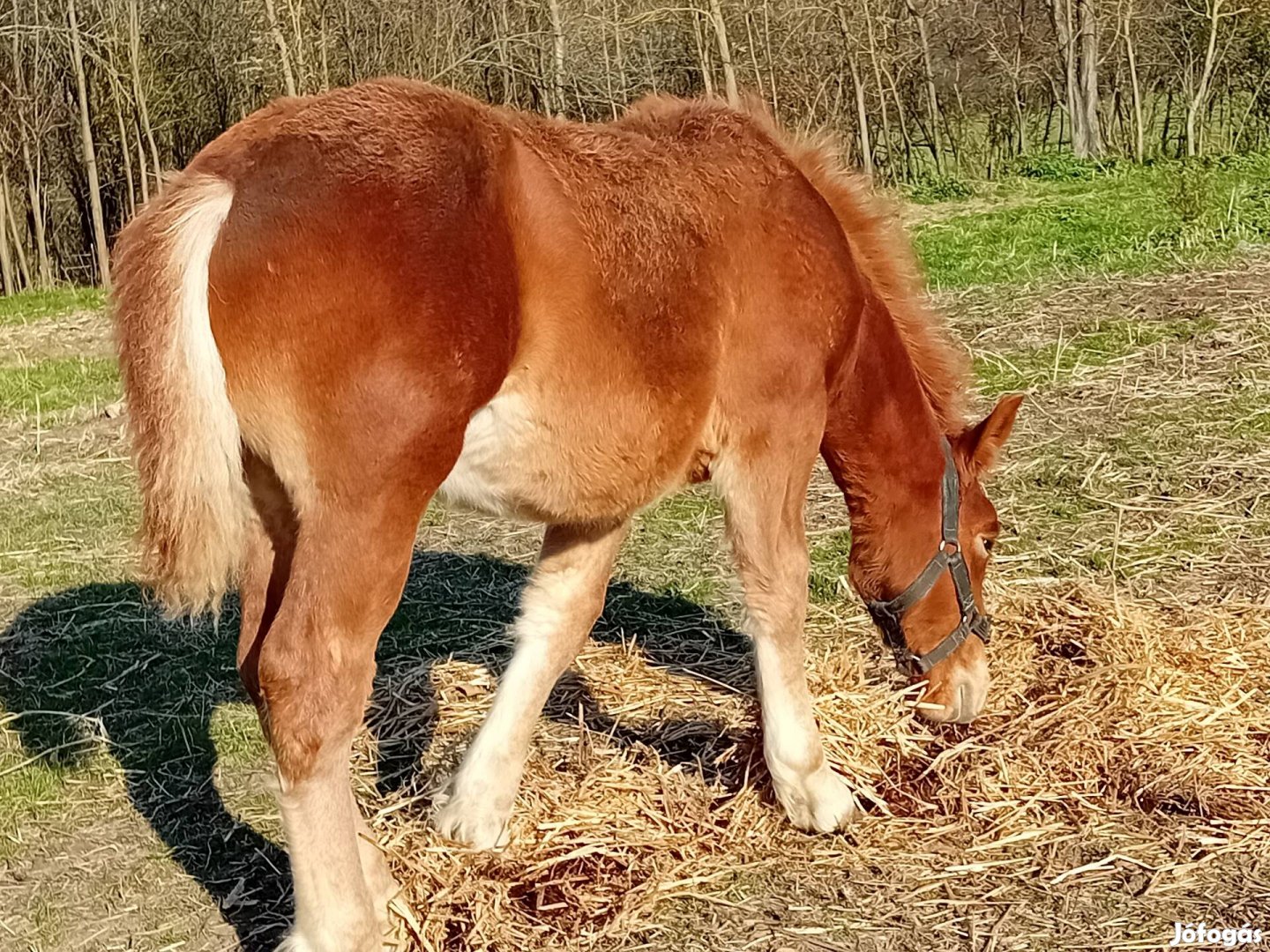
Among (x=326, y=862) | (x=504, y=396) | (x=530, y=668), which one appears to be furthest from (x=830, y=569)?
(x=326, y=862)

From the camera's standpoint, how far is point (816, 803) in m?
3.50

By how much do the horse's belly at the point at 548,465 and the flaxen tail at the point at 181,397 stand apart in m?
0.50

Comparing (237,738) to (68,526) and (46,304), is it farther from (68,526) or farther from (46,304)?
(46,304)

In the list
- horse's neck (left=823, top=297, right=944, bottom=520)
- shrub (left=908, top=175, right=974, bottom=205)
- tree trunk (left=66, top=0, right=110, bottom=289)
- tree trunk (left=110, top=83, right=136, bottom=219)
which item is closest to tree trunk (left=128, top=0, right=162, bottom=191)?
tree trunk (left=110, top=83, right=136, bottom=219)

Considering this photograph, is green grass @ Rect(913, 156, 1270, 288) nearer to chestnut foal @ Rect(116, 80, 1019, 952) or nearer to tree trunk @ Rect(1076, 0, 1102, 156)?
tree trunk @ Rect(1076, 0, 1102, 156)

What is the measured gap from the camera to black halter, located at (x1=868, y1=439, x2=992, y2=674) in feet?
12.5

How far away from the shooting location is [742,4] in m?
19.1

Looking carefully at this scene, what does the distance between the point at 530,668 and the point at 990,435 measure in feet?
5.04

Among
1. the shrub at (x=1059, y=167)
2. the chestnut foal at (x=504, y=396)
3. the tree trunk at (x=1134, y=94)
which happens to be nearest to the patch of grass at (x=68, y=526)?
the chestnut foal at (x=504, y=396)

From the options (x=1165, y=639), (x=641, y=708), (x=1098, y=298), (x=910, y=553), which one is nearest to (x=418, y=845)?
(x=641, y=708)

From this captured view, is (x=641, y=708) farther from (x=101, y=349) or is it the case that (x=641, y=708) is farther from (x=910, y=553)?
(x=101, y=349)

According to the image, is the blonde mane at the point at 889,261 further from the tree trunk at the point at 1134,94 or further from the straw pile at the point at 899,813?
the tree trunk at the point at 1134,94

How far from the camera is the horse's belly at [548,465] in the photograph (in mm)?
2859

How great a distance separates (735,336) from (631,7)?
1699cm
